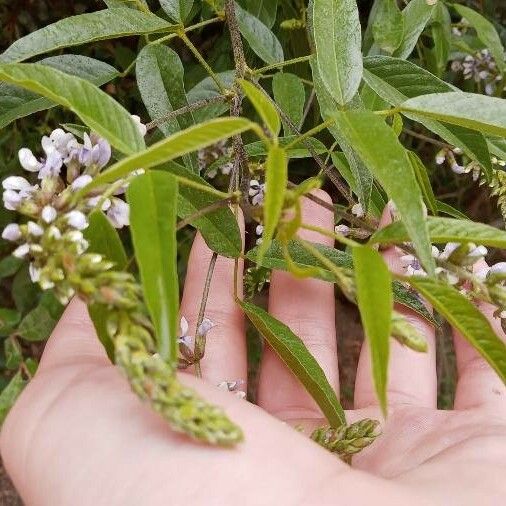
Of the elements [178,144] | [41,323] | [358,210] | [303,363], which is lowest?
[41,323]

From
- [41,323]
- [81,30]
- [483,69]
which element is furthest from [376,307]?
[483,69]

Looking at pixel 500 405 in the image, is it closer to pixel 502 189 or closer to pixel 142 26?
pixel 502 189

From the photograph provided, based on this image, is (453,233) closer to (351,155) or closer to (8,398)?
(351,155)

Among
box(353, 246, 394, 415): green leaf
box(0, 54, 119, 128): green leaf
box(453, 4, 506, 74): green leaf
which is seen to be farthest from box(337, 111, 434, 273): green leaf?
box(453, 4, 506, 74): green leaf

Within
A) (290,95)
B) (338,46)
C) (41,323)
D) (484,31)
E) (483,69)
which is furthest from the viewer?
(483,69)

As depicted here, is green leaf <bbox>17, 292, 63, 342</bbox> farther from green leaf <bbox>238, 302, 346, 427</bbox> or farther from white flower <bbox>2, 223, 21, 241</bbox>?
white flower <bbox>2, 223, 21, 241</bbox>

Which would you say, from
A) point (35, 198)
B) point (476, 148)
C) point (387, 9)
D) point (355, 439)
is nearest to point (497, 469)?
point (355, 439)
